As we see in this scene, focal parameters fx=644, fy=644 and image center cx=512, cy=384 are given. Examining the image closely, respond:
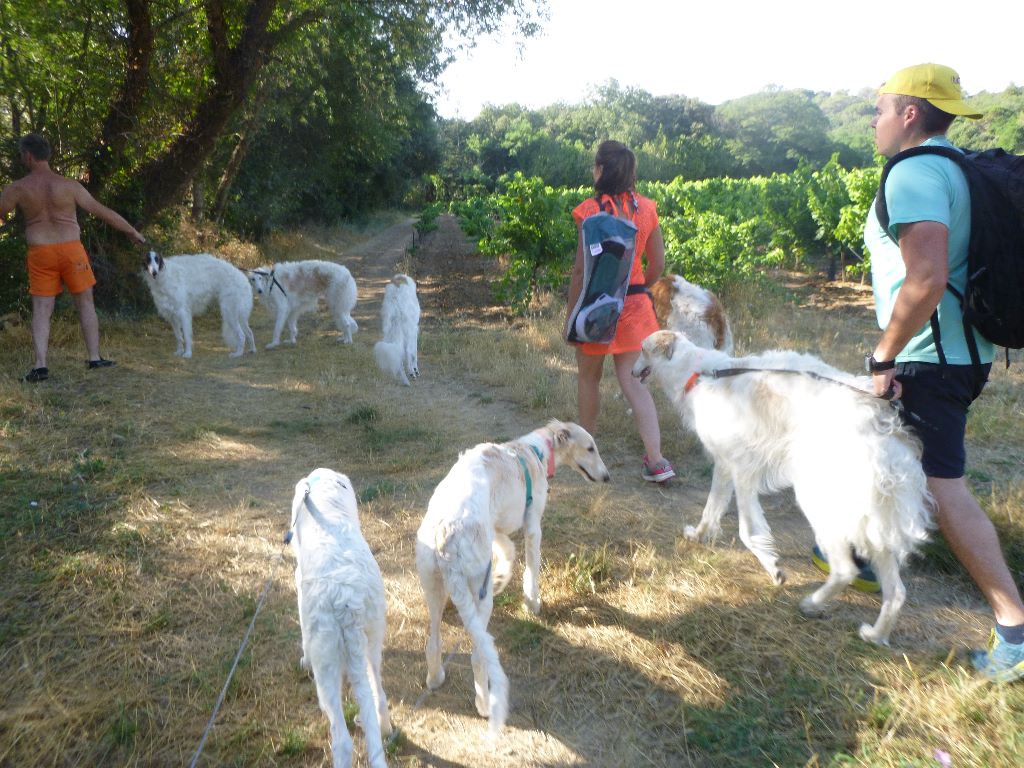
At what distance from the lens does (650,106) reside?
Answer: 73.0 meters

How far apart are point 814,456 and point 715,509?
0.86 metres

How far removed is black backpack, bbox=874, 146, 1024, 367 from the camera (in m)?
2.18

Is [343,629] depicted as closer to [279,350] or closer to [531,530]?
[531,530]

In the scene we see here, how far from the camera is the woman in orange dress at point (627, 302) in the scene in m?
3.85

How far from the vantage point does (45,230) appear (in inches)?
241

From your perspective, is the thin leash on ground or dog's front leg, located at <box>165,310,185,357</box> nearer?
the thin leash on ground

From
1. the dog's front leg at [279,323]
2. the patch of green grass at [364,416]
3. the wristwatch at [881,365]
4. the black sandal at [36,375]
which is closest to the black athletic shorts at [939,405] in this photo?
the wristwatch at [881,365]

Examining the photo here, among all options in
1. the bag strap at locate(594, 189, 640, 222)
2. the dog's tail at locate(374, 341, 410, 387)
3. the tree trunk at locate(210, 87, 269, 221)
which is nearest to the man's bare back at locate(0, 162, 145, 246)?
→ the dog's tail at locate(374, 341, 410, 387)

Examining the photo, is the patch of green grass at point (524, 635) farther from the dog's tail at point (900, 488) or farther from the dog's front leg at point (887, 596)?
the dog's tail at point (900, 488)

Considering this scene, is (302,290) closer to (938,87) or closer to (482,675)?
(482,675)

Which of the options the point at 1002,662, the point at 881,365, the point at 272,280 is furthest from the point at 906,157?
the point at 272,280

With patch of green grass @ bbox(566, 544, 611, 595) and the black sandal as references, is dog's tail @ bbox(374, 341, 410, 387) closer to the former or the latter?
the black sandal

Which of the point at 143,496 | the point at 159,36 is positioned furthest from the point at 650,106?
the point at 143,496

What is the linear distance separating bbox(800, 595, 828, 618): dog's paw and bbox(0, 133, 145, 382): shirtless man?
667cm
